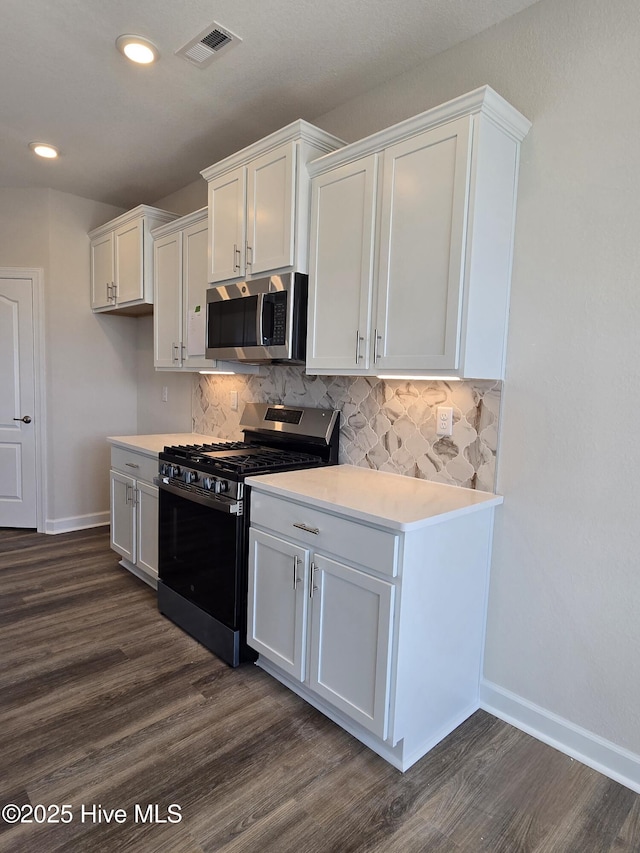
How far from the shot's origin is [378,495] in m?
1.96

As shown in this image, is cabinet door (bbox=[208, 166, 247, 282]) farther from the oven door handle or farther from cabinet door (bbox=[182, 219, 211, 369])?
the oven door handle

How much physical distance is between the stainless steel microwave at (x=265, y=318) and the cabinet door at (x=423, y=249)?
49cm

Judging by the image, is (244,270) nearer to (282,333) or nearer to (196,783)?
(282,333)

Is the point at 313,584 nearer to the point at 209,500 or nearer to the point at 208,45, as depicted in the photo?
the point at 209,500

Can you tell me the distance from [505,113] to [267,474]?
171cm

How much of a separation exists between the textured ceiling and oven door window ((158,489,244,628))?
2.08 meters

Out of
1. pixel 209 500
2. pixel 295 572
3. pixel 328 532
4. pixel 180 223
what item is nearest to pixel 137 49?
pixel 180 223

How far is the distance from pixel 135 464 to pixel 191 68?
216 centimetres

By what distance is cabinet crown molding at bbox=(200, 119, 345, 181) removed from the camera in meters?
2.28

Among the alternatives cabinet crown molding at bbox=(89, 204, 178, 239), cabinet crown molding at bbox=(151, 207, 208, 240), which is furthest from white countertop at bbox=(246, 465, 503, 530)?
cabinet crown molding at bbox=(89, 204, 178, 239)

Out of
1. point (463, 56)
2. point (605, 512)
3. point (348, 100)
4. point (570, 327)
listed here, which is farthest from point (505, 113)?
point (605, 512)

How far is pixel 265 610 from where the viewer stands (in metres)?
2.16

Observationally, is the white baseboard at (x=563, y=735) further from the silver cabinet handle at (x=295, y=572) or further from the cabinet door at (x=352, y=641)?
the silver cabinet handle at (x=295, y=572)

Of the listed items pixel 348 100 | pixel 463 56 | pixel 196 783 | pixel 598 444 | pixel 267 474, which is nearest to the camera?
pixel 196 783
